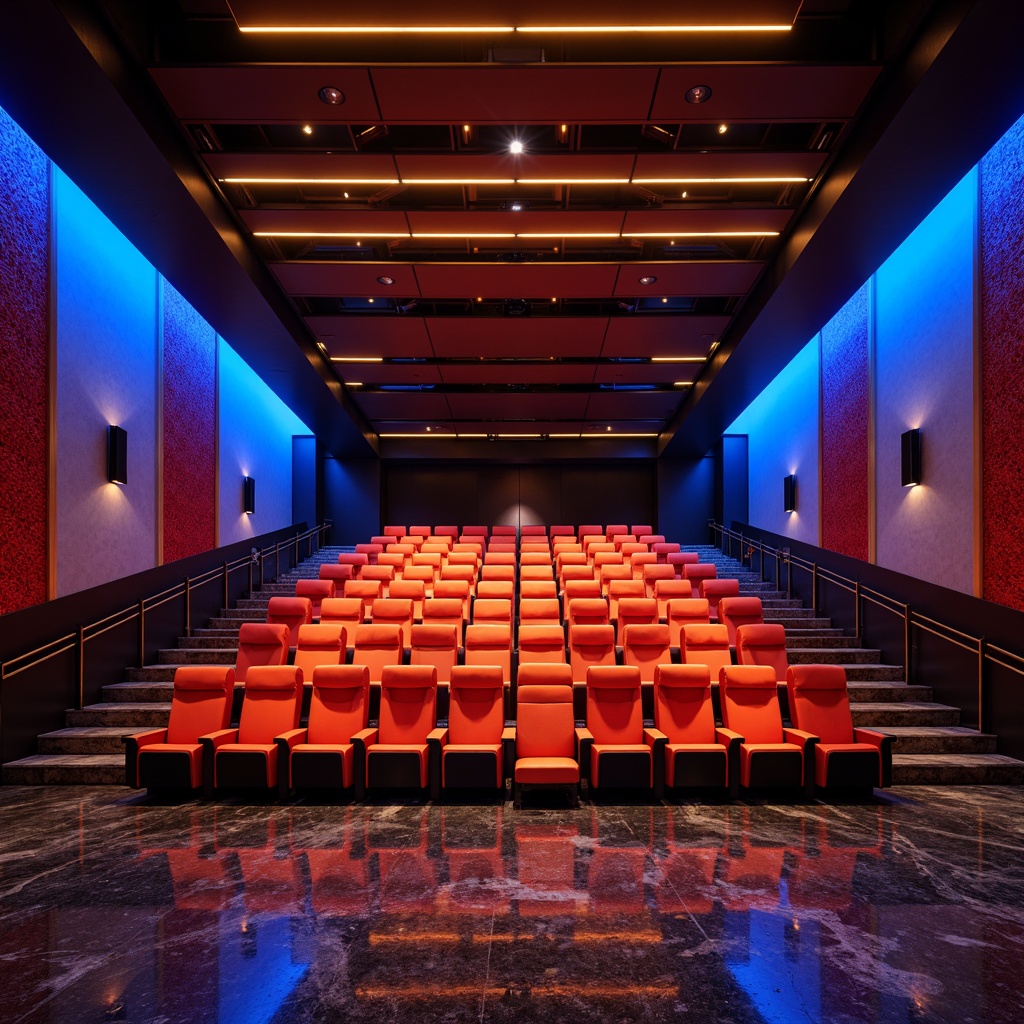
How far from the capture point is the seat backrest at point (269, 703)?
178 inches

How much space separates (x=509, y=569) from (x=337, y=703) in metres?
3.24

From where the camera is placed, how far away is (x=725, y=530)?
1135cm

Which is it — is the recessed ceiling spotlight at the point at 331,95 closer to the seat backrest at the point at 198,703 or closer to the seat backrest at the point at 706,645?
the seat backrest at the point at 198,703

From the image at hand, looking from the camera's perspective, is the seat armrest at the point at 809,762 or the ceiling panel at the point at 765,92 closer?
the ceiling panel at the point at 765,92

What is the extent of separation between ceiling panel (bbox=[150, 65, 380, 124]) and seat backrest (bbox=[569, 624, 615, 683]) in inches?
146

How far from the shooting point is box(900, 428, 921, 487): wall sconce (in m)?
5.95

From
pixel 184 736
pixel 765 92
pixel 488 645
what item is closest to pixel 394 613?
pixel 488 645

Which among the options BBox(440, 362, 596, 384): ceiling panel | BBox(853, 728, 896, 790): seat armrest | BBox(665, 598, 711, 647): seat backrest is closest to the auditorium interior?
BBox(853, 728, 896, 790): seat armrest

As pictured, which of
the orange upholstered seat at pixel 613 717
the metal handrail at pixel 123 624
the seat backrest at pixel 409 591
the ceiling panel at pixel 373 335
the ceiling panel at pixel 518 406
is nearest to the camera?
the orange upholstered seat at pixel 613 717

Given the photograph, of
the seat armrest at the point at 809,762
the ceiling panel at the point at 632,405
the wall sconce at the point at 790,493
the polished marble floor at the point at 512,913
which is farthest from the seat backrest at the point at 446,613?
the wall sconce at the point at 790,493

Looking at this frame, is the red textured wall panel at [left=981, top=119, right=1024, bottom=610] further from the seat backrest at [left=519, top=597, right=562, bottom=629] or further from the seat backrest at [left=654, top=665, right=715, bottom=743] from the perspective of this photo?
the seat backrest at [left=519, top=597, right=562, bottom=629]

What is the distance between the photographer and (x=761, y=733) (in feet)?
14.8

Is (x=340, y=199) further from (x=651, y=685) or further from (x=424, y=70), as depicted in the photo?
(x=651, y=685)

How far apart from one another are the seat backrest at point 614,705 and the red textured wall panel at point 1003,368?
105 inches
